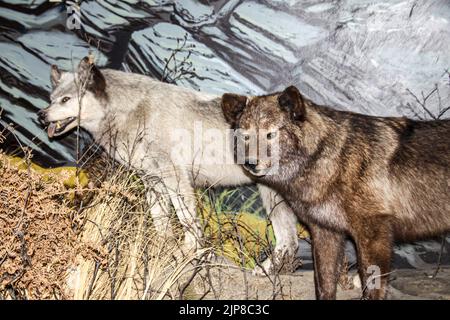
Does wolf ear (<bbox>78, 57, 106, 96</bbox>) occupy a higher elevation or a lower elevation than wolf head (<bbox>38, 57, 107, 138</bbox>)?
higher

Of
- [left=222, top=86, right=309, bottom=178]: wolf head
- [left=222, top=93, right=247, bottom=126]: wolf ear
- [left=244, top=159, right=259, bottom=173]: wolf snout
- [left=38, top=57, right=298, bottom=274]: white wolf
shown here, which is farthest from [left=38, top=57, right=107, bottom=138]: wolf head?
[left=244, top=159, right=259, bottom=173]: wolf snout

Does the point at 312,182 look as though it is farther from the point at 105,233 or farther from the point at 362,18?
the point at 362,18

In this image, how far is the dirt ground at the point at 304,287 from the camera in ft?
17.1

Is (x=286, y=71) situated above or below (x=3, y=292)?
above

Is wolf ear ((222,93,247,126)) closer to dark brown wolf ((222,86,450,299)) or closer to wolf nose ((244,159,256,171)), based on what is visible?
dark brown wolf ((222,86,450,299))

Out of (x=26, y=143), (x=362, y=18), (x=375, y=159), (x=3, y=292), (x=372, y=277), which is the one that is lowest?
(x=26, y=143)

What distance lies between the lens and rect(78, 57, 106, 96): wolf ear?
A: 6.29 m

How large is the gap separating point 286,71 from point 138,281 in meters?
3.55

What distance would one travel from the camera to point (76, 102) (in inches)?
253

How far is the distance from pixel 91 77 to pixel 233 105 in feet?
6.84

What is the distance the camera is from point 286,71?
7109 mm
